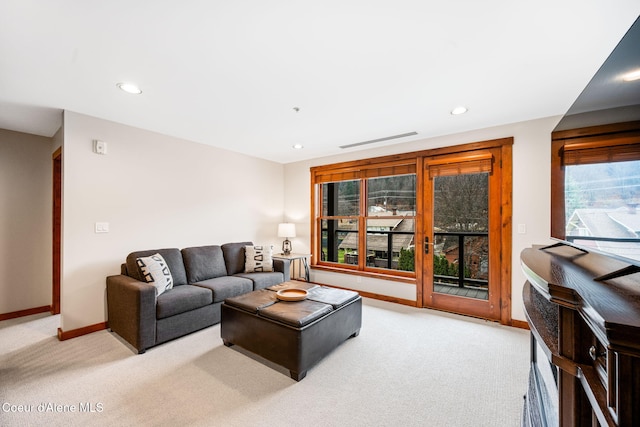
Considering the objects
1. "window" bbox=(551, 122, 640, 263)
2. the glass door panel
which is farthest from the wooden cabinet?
the glass door panel

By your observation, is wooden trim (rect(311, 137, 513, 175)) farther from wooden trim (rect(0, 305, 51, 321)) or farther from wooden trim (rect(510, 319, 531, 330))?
wooden trim (rect(0, 305, 51, 321))

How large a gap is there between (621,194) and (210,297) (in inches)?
135

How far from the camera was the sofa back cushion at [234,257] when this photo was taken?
414 centimetres

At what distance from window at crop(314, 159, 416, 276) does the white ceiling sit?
4.41 feet

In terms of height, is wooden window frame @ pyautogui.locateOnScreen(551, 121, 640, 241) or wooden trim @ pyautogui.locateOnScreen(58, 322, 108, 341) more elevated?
wooden window frame @ pyautogui.locateOnScreen(551, 121, 640, 241)

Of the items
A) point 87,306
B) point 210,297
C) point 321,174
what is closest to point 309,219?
point 321,174

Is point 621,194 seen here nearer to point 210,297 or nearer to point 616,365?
point 616,365

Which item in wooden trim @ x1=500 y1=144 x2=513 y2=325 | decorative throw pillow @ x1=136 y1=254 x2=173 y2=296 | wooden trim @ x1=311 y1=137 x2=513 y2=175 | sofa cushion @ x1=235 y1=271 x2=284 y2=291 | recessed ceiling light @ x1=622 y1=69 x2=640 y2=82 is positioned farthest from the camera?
sofa cushion @ x1=235 y1=271 x2=284 y2=291

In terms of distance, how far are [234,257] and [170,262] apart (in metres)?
0.96

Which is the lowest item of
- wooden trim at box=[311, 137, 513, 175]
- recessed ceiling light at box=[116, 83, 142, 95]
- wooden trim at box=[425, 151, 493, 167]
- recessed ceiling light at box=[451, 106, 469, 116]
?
wooden trim at box=[425, 151, 493, 167]

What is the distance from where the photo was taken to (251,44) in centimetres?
184

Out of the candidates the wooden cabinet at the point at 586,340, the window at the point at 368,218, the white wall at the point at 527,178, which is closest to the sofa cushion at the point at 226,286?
the window at the point at 368,218

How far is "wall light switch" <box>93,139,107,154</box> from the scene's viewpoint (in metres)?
3.12

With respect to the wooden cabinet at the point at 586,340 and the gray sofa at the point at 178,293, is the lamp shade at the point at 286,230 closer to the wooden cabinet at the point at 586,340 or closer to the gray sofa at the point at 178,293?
the gray sofa at the point at 178,293
